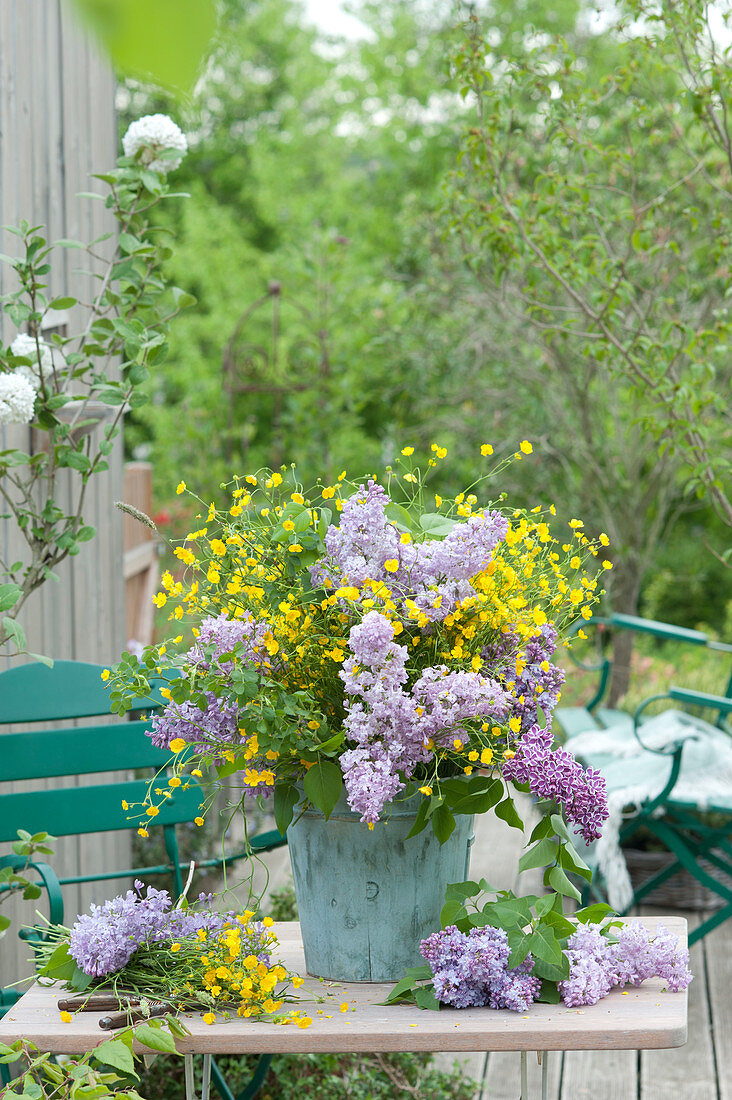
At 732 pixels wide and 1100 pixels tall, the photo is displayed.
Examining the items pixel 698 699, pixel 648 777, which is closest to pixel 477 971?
pixel 698 699

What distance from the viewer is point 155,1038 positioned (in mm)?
1155

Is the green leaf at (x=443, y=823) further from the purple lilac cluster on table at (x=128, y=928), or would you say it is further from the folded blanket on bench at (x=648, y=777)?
the folded blanket on bench at (x=648, y=777)

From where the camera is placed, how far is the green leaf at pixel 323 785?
4.07ft

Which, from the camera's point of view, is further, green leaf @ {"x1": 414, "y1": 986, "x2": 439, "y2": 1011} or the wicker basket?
the wicker basket

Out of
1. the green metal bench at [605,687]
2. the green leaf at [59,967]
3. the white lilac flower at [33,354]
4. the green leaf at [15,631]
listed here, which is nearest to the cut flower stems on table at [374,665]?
the green leaf at [59,967]

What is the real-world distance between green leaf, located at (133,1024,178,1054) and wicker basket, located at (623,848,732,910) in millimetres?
2266

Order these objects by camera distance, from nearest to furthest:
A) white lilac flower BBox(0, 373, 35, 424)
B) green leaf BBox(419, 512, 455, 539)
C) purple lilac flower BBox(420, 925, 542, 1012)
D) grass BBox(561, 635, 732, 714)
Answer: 1. purple lilac flower BBox(420, 925, 542, 1012)
2. green leaf BBox(419, 512, 455, 539)
3. white lilac flower BBox(0, 373, 35, 424)
4. grass BBox(561, 635, 732, 714)

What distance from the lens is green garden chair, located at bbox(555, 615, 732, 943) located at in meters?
2.70

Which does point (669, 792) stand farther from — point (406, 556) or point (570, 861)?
point (406, 556)

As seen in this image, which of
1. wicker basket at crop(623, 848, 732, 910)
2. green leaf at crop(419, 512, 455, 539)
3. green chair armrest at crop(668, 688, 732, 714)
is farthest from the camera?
wicker basket at crop(623, 848, 732, 910)

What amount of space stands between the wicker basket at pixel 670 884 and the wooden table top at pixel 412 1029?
1.97 metres

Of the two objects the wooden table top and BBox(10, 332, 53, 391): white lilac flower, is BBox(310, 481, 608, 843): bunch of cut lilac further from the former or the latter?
BBox(10, 332, 53, 391): white lilac flower

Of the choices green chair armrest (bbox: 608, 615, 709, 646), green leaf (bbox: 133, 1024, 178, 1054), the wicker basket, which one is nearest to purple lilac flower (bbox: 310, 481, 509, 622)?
green leaf (bbox: 133, 1024, 178, 1054)

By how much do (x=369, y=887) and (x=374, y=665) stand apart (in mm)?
297
